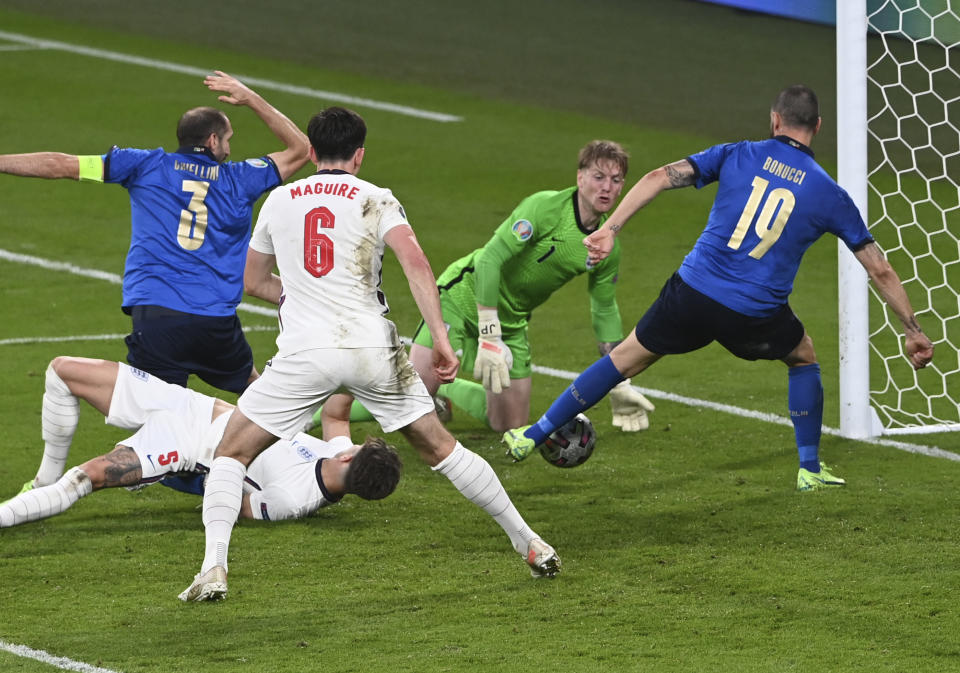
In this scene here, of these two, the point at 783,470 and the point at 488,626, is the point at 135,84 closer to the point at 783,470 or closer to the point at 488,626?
the point at 783,470

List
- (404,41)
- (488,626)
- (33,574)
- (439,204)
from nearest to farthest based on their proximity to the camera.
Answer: (488,626)
(33,574)
(439,204)
(404,41)

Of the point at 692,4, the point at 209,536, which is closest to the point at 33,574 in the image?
the point at 209,536

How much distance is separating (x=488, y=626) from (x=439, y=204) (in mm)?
9285

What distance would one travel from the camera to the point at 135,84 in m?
19.3

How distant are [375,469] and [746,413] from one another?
3178mm

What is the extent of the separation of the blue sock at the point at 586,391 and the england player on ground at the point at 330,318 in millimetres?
1460

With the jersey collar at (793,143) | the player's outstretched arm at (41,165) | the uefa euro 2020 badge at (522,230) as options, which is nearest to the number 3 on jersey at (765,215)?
the jersey collar at (793,143)

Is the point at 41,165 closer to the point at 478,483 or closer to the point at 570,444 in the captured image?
the point at 478,483

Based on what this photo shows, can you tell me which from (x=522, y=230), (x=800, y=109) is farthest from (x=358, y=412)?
(x=800, y=109)

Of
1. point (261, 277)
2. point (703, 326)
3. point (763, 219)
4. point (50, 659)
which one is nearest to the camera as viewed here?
point (50, 659)

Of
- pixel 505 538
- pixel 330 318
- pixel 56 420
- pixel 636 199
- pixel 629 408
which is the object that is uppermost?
pixel 636 199

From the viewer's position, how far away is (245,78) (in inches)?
779

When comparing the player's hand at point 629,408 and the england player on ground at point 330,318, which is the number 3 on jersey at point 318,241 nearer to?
the england player on ground at point 330,318

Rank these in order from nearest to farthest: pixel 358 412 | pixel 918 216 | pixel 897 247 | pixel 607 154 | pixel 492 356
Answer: pixel 492 356 → pixel 607 154 → pixel 358 412 → pixel 897 247 → pixel 918 216
